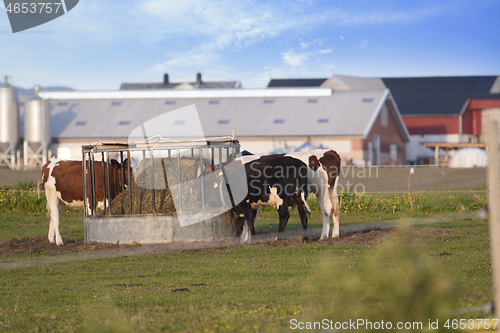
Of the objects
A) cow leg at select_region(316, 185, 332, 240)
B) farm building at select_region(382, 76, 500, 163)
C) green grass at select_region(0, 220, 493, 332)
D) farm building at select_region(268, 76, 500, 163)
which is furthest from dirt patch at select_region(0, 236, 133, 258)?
farm building at select_region(382, 76, 500, 163)

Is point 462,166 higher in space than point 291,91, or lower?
lower

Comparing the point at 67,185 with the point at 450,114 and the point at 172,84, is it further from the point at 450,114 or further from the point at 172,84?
the point at 172,84

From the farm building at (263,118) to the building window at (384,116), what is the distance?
0.09 meters

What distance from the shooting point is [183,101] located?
52.6m

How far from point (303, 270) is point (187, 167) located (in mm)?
4937

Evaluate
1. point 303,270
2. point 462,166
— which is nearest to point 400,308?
point 303,270

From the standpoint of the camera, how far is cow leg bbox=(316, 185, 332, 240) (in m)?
12.7

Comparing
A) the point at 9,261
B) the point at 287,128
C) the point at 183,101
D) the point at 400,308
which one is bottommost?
the point at 9,261

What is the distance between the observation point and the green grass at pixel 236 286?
4660mm

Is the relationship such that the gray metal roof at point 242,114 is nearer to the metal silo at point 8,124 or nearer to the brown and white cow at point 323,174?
the metal silo at point 8,124

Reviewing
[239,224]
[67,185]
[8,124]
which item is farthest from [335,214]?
[8,124]

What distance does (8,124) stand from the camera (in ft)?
151

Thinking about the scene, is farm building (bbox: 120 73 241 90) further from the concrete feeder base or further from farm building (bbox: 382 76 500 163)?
the concrete feeder base

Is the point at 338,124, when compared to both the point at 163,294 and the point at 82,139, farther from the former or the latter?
the point at 163,294
